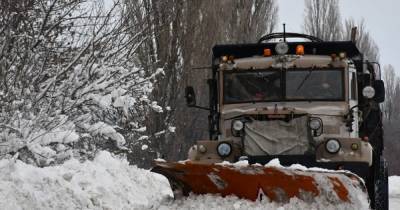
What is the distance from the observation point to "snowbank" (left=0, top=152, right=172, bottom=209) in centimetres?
628

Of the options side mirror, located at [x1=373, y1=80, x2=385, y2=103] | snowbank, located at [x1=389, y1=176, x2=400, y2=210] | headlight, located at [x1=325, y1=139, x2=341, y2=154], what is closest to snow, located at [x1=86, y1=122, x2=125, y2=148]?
headlight, located at [x1=325, y1=139, x2=341, y2=154]

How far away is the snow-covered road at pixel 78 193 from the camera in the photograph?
621 cm

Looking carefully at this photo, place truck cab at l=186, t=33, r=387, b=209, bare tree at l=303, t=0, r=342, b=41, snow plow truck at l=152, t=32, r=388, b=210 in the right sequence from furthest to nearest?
bare tree at l=303, t=0, r=342, b=41 → truck cab at l=186, t=33, r=387, b=209 → snow plow truck at l=152, t=32, r=388, b=210

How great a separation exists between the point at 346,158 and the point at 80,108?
347 centimetres

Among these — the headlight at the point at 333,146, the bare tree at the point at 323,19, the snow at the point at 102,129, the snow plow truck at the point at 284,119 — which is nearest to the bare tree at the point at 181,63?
the snow at the point at 102,129

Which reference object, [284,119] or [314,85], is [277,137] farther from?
[314,85]

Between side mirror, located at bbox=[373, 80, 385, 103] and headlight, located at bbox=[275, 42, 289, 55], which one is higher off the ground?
headlight, located at bbox=[275, 42, 289, 55]

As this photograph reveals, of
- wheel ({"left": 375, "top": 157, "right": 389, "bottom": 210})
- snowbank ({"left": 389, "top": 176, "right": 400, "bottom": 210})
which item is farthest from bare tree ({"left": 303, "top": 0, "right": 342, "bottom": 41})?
wheel ({"left": 375, "top": 157, "right": 389, "bottom": 210})

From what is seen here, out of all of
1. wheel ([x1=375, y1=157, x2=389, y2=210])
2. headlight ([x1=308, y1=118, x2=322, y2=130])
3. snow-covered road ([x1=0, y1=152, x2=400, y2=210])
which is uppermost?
headlight ([x1=308, y1=118, x2=322, y2=130])

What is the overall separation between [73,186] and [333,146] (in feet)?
9.81

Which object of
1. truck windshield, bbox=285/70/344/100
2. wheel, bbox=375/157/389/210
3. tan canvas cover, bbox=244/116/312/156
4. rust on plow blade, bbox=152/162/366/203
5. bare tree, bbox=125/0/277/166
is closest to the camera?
rust on plow blade, bbox=152/162/366/203

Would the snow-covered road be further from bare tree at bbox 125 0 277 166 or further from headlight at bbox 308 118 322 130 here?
bare tree at bbox 125 0 277 166

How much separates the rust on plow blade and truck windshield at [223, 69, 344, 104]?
6.36 feet

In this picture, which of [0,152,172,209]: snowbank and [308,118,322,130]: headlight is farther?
[308,118,322,130]: headlight
